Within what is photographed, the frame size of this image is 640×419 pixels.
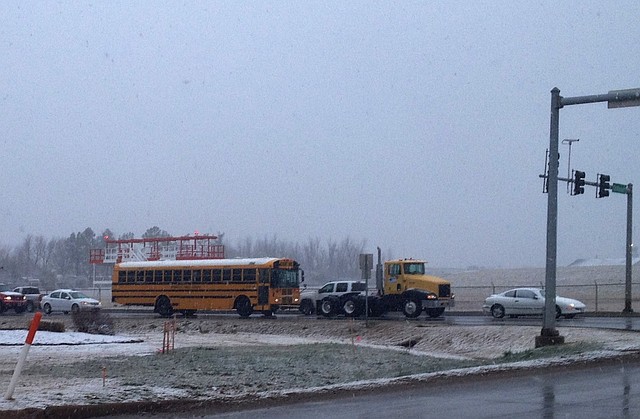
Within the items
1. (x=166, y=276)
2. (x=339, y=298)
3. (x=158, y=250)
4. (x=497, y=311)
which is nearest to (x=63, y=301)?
(x=166, y=276)

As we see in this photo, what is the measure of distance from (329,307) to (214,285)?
5.95m

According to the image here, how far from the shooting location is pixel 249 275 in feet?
141

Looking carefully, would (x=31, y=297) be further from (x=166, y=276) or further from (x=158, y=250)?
(x=166, y=276)

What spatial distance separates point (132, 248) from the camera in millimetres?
61812

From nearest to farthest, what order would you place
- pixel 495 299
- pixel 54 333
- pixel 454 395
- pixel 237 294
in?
pixel 454 395, pixel 54 333, pixel 495 299, pixel 237 294

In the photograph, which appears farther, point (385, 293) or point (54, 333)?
point (385, 293)

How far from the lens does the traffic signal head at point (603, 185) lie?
33938 mm

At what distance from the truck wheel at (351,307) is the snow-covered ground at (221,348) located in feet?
13.3

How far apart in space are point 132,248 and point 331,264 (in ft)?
230

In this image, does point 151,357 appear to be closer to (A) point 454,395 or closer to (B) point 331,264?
(A) point 454,395

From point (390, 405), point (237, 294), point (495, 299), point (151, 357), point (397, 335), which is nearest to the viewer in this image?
point (390, 405)

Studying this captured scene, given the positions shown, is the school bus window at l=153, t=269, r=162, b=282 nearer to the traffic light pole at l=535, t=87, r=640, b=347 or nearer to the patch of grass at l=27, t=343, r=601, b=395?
the patch of grass at l=27, t=343, r=601, b=395

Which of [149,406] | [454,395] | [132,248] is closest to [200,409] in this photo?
[149,406]

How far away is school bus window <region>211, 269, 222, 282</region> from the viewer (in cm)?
4388
